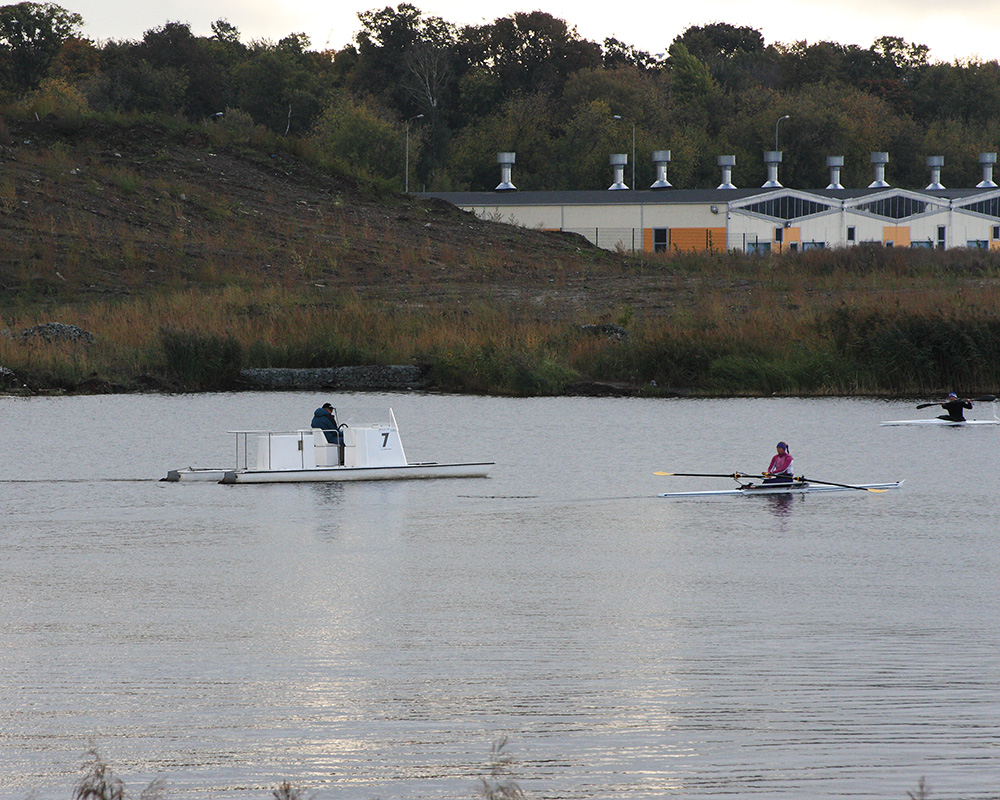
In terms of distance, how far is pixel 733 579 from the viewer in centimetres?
2106

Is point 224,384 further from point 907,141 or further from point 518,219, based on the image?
point 907,141

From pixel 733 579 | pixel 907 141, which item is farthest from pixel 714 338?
pixel 907 141

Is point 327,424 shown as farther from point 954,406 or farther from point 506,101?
point 506,101

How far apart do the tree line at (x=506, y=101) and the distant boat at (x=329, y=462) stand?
284 ft

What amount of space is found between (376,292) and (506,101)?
72.9 metres

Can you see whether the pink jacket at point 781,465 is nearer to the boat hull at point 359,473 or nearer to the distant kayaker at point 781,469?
the distant kayaker at point 781,469

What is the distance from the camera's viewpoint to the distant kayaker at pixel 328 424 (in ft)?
103

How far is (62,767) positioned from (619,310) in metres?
46.9

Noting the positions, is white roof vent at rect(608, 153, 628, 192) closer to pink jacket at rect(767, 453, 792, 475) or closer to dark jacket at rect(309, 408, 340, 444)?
dark jacket at rect(309, 408, 340, 444)

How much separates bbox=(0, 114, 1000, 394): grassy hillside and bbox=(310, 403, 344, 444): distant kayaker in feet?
61.2

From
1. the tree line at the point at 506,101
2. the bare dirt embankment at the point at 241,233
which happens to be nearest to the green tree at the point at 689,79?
the tree line at the point at 506,101

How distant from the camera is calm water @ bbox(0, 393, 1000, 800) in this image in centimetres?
1187

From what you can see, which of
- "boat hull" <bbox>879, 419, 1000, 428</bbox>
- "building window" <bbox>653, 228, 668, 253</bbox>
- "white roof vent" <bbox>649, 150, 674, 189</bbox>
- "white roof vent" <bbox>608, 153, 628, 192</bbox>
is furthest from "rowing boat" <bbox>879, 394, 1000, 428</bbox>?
"white roof vent" <bbox>608, 153, 628, 192</bbox>

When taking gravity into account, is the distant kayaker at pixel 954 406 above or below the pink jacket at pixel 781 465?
above
